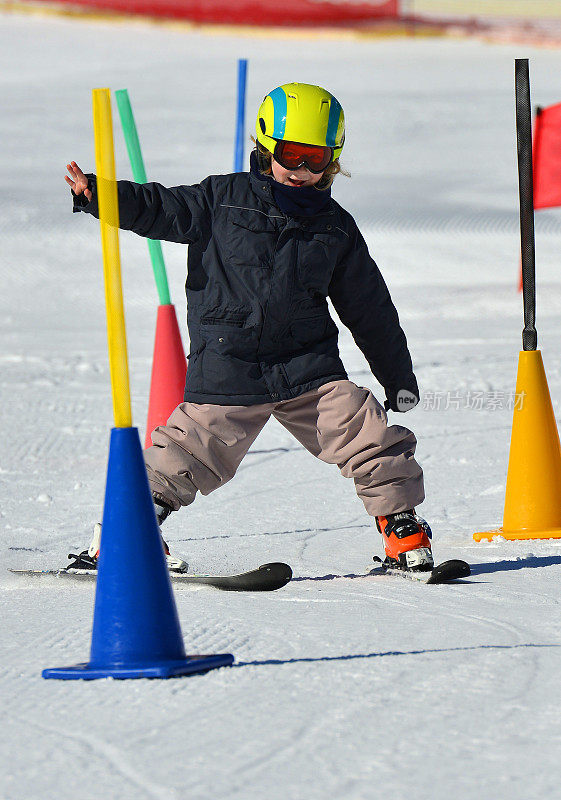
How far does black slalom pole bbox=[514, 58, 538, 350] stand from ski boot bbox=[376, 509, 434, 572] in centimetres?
85

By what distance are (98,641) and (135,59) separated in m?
20.3

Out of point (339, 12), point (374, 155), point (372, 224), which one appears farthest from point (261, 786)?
point (339, 12)

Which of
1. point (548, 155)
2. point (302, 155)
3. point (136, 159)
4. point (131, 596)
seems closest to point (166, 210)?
point (302, 155)

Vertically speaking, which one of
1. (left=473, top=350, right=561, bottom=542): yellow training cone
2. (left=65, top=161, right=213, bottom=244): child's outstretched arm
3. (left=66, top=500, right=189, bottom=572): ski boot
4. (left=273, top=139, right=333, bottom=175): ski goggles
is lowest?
(left=66, top=500, right=189, bottom=572): ski boot

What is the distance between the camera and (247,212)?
3654 mm

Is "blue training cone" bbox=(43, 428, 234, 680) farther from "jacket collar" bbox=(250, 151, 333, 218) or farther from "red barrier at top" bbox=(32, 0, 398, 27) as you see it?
"red barrier at top" bbox=(32, 0, 398, 27)

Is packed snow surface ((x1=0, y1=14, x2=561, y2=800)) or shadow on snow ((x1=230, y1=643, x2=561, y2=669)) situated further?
shadow on snow ((x1=230, y1=643, x2=561, y2=669))

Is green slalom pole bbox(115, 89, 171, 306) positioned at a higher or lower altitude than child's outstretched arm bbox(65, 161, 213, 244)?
higher

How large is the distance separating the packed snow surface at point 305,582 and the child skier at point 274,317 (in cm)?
31

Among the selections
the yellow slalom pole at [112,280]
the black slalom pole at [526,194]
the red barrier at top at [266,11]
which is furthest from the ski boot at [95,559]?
the red barrier at top at [266,11]

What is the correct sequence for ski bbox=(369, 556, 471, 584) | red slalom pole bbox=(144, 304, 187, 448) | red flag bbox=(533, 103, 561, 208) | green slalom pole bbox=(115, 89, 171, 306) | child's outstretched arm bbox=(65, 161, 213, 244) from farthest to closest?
red flag bbox=(533, 103, 561, 208) → green slalom pole bbox=(115, 89, 171, 306) → red slalom pole bbox=(144, 304, 187, 448) → child's outstretched arm bbox=(65, 161, 213, 244) → ski bbox=(369, 556, 471, 584)

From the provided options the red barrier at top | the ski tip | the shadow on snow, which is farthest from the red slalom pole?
the red barrier at top

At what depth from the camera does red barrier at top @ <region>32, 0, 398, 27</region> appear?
23.8m

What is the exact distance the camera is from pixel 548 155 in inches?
393
